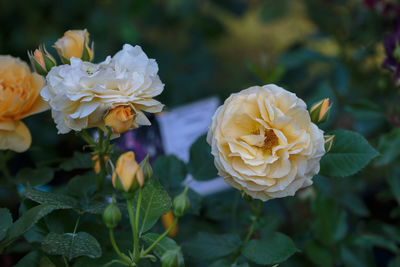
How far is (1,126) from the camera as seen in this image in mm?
616

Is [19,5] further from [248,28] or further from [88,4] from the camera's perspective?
[248,28]

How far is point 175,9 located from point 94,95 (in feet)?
3.49

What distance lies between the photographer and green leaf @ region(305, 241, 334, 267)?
0.79m

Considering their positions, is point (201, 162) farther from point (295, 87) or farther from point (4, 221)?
point (295, 87)

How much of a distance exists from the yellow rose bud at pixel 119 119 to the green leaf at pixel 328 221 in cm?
50

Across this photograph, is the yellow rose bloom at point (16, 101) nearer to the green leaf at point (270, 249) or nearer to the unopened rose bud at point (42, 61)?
the unopened rose bud at point (42, 61)

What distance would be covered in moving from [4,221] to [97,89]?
22 cm

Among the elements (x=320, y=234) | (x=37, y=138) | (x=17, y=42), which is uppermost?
(x=17, y=42)

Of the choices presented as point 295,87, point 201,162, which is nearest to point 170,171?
point 201,162

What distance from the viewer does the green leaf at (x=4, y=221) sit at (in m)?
0.53

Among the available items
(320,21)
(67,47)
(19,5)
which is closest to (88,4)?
(19,5)

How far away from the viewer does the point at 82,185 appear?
0.68 metres

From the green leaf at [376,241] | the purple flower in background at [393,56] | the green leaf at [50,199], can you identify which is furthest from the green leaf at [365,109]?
the green leaf at [50,199]

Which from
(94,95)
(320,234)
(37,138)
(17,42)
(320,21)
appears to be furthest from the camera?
(17,42)
